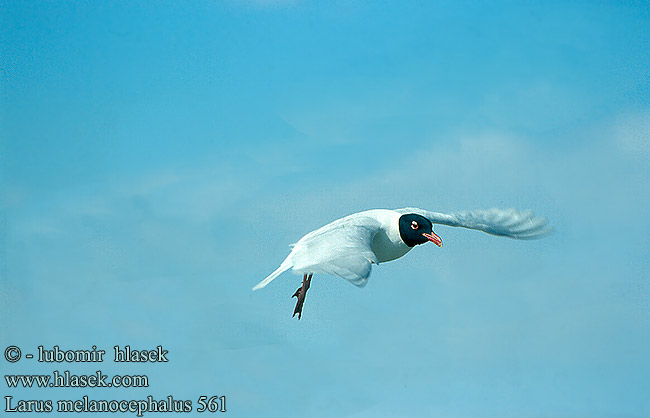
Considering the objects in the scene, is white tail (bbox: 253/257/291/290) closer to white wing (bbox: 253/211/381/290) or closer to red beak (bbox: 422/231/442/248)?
white wing (bbox: 253/211/381/290)

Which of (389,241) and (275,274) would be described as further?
(389,241)

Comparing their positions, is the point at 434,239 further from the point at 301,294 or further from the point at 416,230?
the point at 301,294

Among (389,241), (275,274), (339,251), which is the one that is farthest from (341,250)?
(389,241)

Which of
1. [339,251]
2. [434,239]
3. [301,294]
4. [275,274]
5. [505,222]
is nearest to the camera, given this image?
[339,251]

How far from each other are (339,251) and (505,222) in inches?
93.7

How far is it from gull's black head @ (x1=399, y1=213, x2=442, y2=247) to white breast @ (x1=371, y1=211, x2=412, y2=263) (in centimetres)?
5

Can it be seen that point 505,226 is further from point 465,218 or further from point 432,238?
point 432,238

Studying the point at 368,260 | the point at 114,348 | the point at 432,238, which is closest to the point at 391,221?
the point at 432,238

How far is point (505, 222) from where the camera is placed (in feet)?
20.5

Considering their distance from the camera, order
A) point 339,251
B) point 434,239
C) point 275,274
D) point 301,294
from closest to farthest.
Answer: point 339,251 < point 275,274 < point 434,239 < point 301,294

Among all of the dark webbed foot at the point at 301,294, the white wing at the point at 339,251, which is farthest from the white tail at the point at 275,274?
the dark webbed foot at the point at 301,294

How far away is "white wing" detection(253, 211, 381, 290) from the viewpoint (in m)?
4.07

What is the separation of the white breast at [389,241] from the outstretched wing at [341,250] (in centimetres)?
12

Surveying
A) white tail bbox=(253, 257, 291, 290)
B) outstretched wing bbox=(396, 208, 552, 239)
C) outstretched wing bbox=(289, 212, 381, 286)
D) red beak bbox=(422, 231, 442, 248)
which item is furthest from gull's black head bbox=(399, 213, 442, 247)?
white tail bbox=(253, 257, 291, 290)
